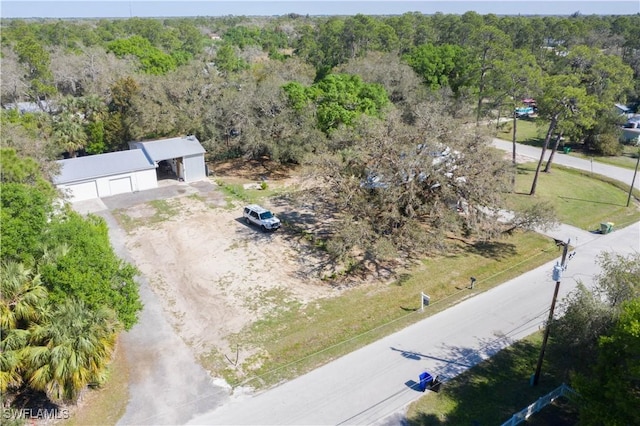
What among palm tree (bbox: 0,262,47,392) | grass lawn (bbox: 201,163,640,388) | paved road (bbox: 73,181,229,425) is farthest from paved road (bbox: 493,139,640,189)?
palm tree (bbox: 0,262,47,392)

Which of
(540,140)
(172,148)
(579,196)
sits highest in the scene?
→ (172,148)

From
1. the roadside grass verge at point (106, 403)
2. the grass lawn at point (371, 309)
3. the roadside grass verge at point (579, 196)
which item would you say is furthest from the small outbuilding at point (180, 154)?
A: the roadside grass verge at point (579, 196)

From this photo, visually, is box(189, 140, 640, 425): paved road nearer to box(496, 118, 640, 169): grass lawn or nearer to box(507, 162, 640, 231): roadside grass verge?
box(507, 162, 640, 231): roadside grass verge

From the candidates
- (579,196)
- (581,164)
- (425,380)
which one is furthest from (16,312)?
(581,164)

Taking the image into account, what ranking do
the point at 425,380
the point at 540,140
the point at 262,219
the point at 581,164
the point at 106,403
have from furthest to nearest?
the point at 540,140 → the point at 581,164 → the point at 262,219 → the point at 425,380 → the point at 106,403

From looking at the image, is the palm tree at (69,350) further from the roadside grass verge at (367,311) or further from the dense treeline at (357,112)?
the dense treeline at (357,112)

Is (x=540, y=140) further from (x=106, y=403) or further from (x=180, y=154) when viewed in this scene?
(x=106, y=403)
